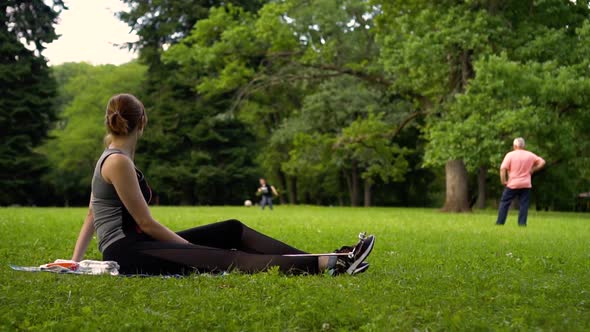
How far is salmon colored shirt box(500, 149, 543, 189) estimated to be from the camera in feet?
54.4

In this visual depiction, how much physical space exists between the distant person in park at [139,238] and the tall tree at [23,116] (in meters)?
36.7

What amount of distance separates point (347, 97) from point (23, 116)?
20.8 m

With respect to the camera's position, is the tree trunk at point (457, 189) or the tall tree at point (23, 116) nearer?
the tree trunk at point (457, 189)

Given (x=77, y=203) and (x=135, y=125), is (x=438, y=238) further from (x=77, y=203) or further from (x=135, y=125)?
(x=77, y=203)

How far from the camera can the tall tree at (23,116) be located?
43219 millimetres

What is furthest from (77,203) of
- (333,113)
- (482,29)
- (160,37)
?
(482,29)

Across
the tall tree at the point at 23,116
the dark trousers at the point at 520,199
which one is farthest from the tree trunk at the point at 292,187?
the dark trousers at the point at 520,199

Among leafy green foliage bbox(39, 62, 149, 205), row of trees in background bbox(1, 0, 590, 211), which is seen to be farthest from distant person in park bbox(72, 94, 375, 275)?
leafy green foliage bbox(39, 62, 149, 205)

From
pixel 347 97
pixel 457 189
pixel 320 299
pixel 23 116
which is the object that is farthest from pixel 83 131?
pixel 320 299

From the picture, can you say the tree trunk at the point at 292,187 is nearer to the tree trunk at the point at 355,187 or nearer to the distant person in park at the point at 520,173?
the tree trunk at the point at 355,187

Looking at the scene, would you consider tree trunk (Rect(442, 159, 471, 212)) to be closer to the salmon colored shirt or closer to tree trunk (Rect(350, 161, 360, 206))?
the salmon colored shirt

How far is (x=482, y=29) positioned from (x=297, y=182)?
3838cm

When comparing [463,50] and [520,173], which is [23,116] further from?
[520,173]

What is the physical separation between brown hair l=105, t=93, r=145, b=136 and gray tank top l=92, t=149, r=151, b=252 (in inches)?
8.1
